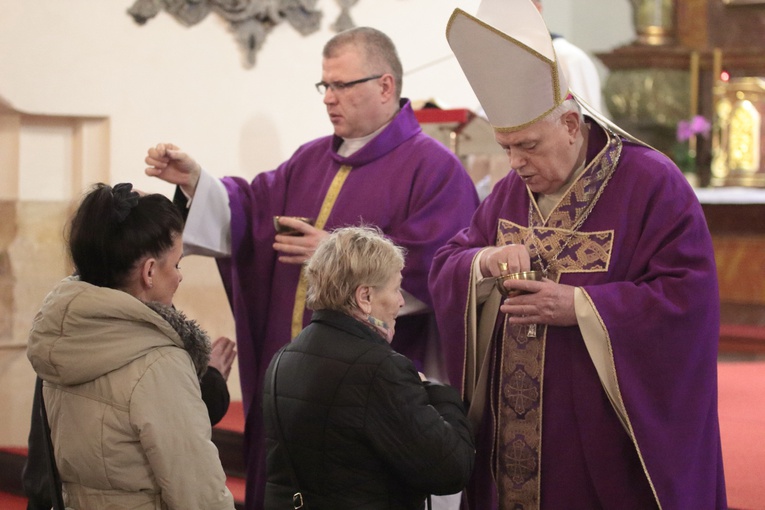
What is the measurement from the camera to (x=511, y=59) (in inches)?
122

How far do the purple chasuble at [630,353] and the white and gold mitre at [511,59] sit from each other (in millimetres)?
251

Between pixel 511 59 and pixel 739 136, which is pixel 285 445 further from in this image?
pixel 739 136

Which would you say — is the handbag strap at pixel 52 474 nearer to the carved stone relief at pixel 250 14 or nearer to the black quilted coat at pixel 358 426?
the black quilted coat at pixel 358 426

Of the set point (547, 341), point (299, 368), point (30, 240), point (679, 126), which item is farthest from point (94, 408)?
point (679, 126)

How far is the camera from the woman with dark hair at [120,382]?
8.09 feet

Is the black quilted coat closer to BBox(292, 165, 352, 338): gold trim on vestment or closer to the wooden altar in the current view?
BBox(292, 165, 352, 338): gold trim on vestment

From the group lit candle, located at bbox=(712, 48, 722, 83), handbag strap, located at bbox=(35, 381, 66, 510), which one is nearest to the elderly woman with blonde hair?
handbag strap, located at bbox=(35, 381, 66, 510)

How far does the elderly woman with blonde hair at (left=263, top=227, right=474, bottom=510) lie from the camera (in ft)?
8.45

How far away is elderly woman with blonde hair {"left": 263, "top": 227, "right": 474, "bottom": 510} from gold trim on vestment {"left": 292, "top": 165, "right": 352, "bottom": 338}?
4.41 ft

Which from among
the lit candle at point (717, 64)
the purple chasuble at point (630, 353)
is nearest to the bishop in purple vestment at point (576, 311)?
the purple chasuble at point (630, 353)

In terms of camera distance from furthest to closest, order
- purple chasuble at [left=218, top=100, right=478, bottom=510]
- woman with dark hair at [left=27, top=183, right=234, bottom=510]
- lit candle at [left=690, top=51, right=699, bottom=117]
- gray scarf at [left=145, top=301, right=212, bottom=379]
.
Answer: lit candle at [left=690, top=51, right=699, bottom=117] → purple chasuble at [left=218, top=100, right=478, bottom=510] → gray scarf at [left=145, top=301, right=212, bottom=379] → woman with dark hair at [left=27, top=183, right=234, bottom=510]

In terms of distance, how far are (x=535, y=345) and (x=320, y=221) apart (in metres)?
1.26

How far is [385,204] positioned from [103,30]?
2.55 meters

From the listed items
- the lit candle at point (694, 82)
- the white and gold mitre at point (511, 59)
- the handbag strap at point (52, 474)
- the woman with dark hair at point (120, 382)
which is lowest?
the handbag strap at point (52, 474)
